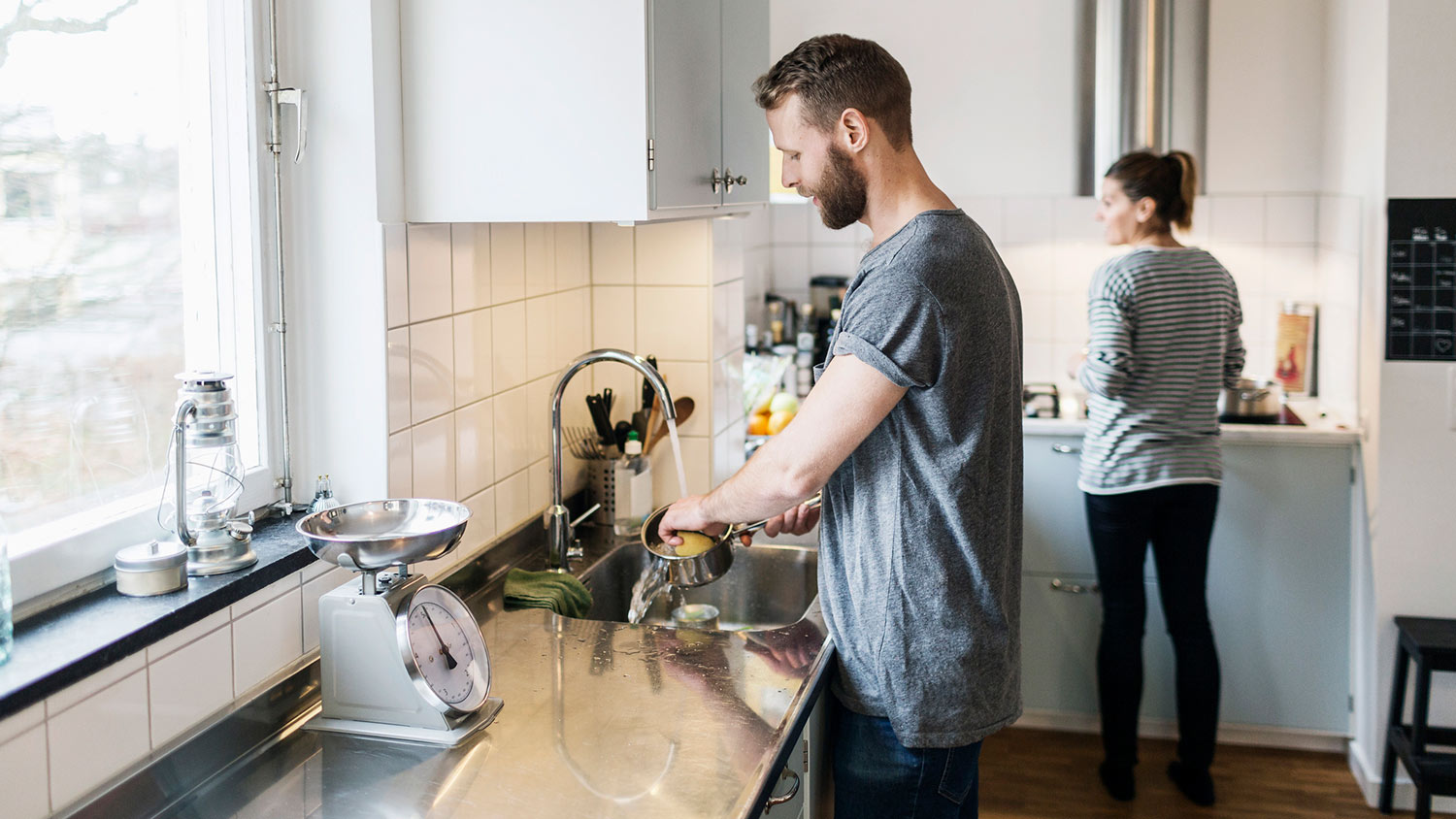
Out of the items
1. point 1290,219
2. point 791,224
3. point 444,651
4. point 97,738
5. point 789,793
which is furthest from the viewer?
point 791,224

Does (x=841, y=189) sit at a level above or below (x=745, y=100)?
below

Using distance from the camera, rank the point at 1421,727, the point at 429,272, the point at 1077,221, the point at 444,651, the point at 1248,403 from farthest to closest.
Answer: the point at 1077,221 < the point at 1248,403 < the point at 1421,727 < the point at 429,272 < the point at 444,651

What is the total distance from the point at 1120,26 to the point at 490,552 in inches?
95.7

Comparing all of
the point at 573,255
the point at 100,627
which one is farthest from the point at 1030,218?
the point at 100,627

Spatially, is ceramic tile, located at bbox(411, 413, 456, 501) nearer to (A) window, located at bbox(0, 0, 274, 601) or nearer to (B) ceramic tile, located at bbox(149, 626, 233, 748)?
(A) window, located at bbox(0, 0, 274, 601)

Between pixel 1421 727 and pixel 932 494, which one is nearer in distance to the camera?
pixel 932 494

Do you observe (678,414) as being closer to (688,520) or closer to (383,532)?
(688,520)

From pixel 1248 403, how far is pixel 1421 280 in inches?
21.3

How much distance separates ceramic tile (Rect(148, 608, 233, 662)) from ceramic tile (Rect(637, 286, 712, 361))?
126 cm

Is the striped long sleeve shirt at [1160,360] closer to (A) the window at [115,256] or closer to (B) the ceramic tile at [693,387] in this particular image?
(B) the ceramic tile at [693,387]

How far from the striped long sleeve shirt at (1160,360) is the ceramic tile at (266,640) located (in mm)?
2077

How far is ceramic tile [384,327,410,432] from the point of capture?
5.93 ft

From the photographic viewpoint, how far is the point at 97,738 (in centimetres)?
132

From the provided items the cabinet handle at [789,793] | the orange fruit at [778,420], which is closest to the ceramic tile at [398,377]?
the cabinet handle at [789,793]
